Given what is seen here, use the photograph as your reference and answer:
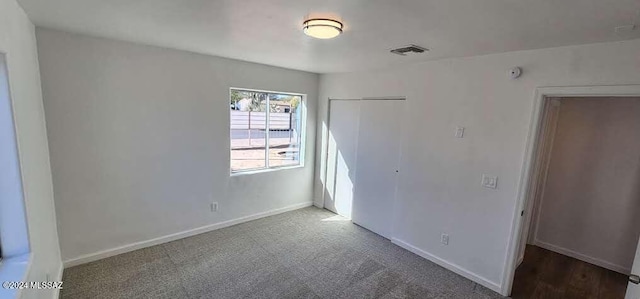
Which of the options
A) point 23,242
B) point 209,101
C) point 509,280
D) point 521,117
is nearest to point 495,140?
point 521,117

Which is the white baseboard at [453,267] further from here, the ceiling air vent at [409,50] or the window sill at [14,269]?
the window sill at [14,269]

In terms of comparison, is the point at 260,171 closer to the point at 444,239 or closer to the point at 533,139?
the point at 444,239

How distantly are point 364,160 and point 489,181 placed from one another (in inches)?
67.2

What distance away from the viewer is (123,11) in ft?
6.32

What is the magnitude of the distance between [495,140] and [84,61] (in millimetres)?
4029

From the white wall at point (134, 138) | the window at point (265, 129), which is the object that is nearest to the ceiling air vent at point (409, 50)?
the white wall at point (134, 138)

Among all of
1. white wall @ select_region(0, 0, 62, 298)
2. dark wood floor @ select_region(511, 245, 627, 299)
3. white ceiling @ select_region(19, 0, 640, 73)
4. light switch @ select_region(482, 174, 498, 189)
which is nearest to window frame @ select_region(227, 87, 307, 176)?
white ceiling @ select_region(19, 0, 640, 73)

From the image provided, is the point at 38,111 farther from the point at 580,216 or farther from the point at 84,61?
the point at 580,216

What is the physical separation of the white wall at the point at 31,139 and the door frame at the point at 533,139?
11.6 ft

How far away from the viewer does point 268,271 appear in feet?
9.61

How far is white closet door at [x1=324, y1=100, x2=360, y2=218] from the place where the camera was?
4.28 meters

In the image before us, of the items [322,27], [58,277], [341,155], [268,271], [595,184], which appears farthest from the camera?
[341,155]

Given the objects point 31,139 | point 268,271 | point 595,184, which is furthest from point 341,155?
point 31,139

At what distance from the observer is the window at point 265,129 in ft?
13.0
